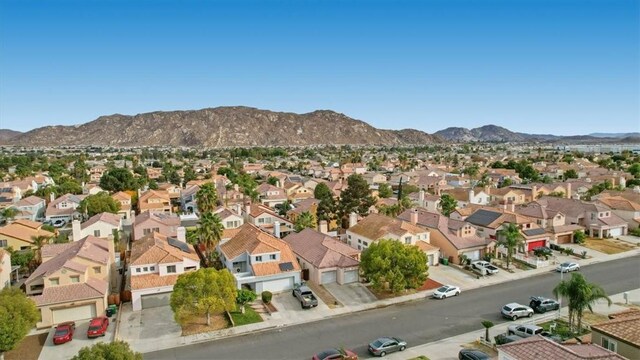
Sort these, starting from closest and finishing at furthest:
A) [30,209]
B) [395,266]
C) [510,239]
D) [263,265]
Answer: [395,266] → [263,265] → [510,239] → [30,209]

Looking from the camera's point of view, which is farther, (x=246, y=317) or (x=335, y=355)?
(x=246, y=317)

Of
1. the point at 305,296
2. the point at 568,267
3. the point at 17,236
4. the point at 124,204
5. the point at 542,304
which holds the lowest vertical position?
the point at 568,267

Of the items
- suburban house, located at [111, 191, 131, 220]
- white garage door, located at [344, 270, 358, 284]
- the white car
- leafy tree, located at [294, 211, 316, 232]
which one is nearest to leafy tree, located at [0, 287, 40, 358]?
white garage door, located at [344, 270, 358, 284]

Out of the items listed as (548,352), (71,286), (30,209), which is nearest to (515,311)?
(548,352)

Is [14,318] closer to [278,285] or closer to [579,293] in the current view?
[278,285]

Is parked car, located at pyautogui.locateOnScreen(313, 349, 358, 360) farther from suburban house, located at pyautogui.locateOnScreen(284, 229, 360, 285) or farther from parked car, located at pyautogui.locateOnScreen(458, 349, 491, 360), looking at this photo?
suburban house, located at pyautogui.locateOnScreen(284, 229, 360, 285)

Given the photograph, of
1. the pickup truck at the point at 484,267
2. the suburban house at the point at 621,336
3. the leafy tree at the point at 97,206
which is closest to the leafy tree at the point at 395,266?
the pickup truck at the point at 484,267

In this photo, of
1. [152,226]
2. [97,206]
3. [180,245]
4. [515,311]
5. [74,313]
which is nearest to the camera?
[515,311]

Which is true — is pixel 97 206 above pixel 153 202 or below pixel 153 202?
above
